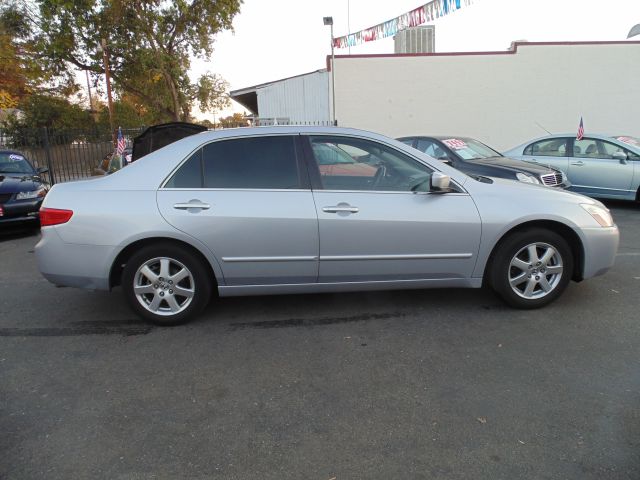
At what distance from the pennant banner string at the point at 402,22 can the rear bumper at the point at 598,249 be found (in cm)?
1083

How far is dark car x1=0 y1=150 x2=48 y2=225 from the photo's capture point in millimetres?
7574

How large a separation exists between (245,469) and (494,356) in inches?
75.4

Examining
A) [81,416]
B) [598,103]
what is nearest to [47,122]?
[598,103]

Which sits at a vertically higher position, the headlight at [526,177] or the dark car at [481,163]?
the dark car at [481,163]

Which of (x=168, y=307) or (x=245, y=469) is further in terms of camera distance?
(x=168, y=307)

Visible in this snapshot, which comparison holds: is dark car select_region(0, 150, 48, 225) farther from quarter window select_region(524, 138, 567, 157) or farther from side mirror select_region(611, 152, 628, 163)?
side mirror select_region(611, 152, 628, 163)

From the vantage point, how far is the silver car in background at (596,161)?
28.4 feet

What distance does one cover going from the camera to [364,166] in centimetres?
404

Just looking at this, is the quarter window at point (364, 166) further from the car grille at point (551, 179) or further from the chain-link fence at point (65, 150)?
the chain-link fence at point (65, 150)

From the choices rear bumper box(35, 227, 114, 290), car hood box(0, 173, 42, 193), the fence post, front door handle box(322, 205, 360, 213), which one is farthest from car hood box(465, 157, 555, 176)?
the fence post

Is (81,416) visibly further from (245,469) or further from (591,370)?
(591,370)

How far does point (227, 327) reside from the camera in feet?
12.9

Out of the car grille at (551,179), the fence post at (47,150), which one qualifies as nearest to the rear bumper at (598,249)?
the car grille at (551,179)

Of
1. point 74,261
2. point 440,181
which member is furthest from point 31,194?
point 440,181
